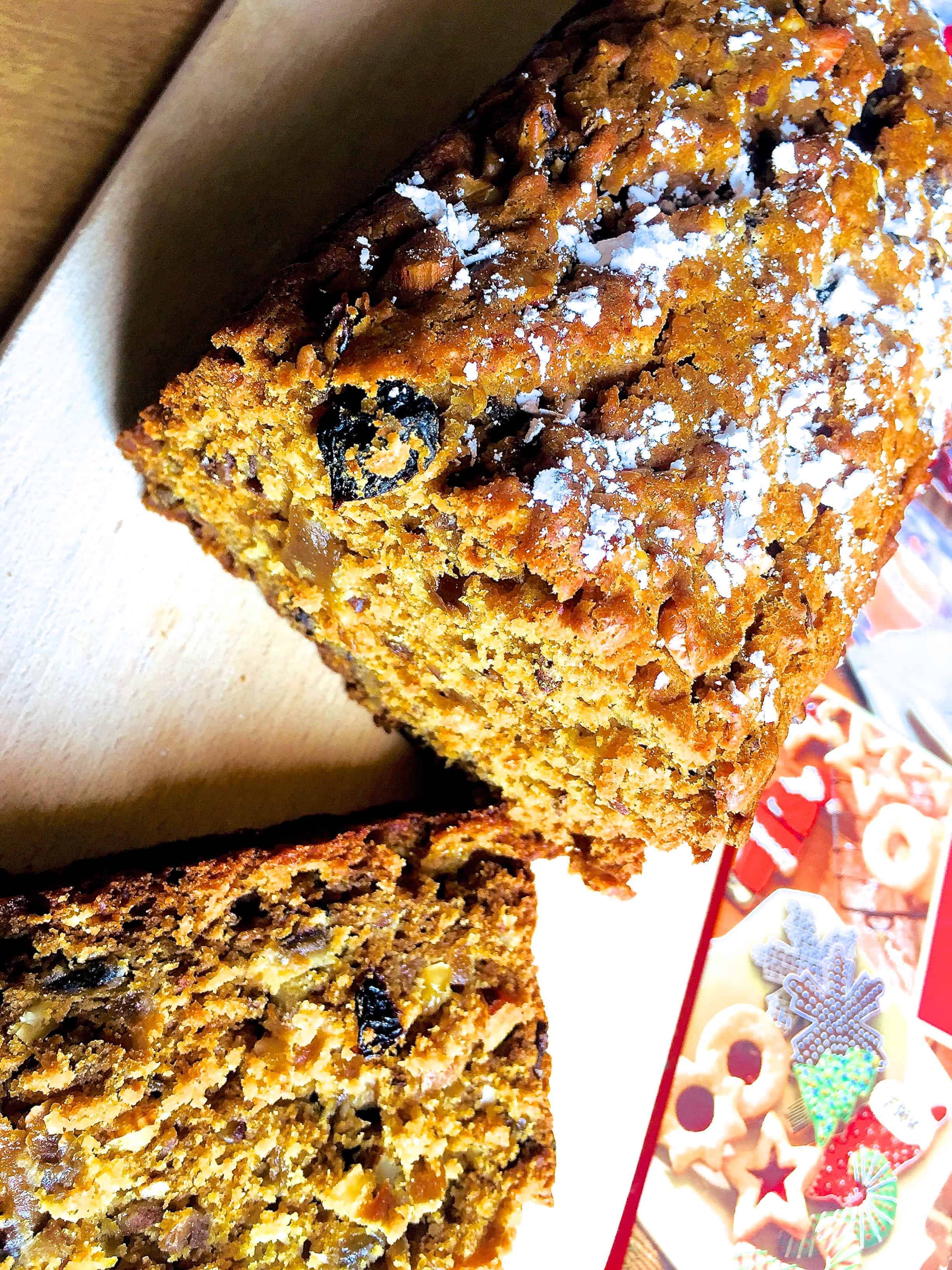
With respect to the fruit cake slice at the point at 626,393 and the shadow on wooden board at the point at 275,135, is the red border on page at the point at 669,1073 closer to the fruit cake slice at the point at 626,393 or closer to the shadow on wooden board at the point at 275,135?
the fruit cake slice at the point at 626,393

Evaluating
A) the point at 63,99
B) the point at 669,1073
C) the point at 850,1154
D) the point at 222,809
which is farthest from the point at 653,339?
the point at 850,1154

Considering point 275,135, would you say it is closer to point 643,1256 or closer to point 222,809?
point 222,809

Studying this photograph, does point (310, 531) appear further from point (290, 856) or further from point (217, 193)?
point (217, 193)

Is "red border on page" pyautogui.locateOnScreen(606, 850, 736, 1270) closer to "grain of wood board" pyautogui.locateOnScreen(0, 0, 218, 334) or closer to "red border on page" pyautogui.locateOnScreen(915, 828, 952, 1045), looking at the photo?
"red border on page" pyautogui.locateOnScreen(915, 828, 952, 1045)

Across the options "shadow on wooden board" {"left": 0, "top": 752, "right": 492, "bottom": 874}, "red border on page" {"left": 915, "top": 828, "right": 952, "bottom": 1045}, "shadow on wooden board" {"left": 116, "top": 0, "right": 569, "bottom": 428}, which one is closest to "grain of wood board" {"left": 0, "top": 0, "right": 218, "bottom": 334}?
"shadow on wooden board" {"left": 116, "top": 0, "right": 569, "bottom": 428}

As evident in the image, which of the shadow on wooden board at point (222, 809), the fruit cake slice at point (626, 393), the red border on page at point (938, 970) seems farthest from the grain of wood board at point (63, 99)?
the red border on page at point (938, 970)

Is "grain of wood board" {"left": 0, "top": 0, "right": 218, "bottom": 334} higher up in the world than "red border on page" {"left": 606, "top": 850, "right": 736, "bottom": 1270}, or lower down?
higher up
